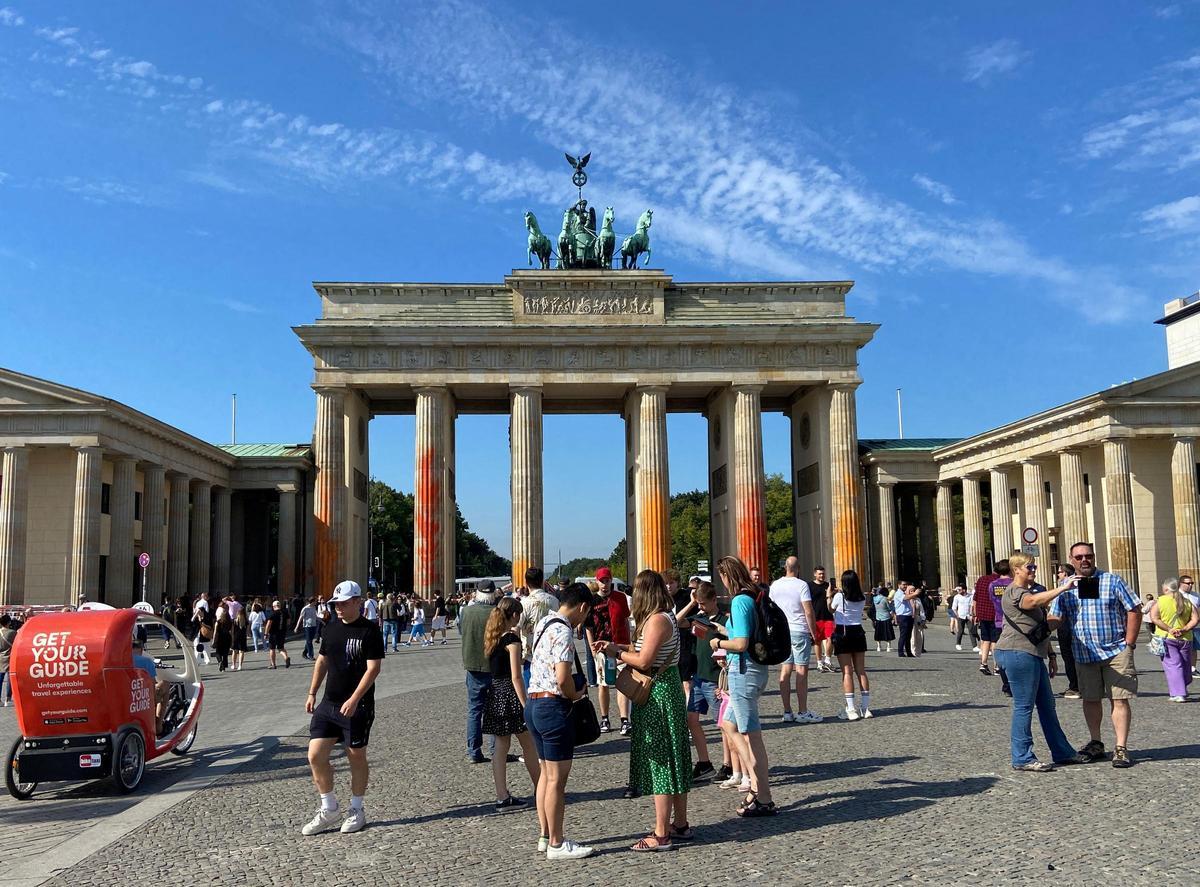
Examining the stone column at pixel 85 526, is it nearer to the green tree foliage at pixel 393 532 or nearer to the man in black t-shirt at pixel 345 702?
the man in black t-shirt at pixel 345 702

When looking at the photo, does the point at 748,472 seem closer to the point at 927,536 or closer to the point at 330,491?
the point at 927,536

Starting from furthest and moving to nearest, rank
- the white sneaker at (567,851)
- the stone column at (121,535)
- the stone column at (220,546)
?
1. the stone column at (220,546)
2. the stone column at (121,535)
3. the white sneaker at (567,851)

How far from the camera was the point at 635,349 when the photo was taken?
160 feet

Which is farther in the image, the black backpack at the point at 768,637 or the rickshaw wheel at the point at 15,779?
the rickshaw wheel at the point at 15,779

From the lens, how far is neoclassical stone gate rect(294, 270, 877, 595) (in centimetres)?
4775

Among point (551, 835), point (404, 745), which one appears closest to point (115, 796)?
point (404, 745)

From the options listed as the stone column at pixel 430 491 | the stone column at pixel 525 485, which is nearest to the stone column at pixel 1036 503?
the stone column at pixel 525 485

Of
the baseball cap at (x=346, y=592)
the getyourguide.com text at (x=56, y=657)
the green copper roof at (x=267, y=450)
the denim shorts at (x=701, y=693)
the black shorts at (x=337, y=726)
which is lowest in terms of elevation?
the denim shorts at (x=701, y=693)

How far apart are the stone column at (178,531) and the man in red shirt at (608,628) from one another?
3762 centimetres

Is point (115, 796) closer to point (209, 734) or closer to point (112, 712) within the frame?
point (112, 712)

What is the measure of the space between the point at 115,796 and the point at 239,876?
3.80 meters

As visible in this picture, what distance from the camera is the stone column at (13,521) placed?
35.8 m

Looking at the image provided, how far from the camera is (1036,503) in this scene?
141 ft

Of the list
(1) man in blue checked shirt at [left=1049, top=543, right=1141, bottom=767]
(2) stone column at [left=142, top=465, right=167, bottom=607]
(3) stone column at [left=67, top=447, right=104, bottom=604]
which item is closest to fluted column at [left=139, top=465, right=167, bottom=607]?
(2) stone column at [left=142, top=465, right=167, bottom=607]
